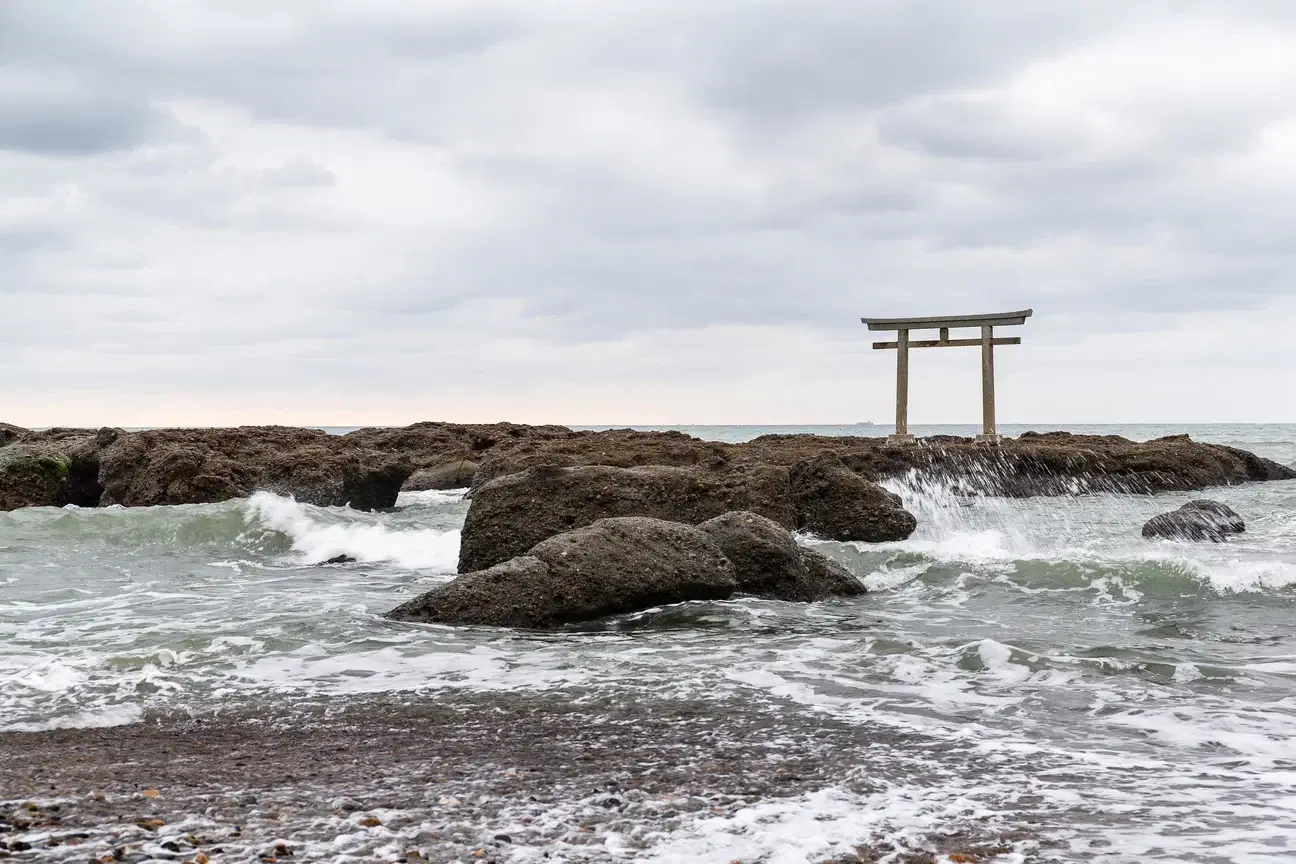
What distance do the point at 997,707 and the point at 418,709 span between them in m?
2.70

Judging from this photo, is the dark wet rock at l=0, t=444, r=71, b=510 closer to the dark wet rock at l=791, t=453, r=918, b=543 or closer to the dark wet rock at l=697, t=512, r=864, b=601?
the dark wet rock at l=791, t=453, r=918, b=543

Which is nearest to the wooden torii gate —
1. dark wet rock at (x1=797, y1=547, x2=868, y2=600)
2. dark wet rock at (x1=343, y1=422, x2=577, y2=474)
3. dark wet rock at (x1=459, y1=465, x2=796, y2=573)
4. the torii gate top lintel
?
the torii gate top lintel

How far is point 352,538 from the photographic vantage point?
507 inches

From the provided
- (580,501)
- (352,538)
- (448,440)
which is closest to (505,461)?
(352,538)

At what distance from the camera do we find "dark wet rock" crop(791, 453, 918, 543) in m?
11.8

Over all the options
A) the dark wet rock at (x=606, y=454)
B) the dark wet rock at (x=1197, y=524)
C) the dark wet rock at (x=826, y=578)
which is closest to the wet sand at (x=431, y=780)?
the dark wet rock at (x=826, y=578)

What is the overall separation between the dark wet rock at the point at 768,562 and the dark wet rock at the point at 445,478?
44.9ft

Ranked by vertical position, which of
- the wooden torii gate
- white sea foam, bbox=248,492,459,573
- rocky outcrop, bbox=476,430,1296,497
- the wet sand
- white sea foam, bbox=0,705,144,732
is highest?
the wooden torii gate

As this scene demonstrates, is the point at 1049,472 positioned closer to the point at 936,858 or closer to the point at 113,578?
the point at 113,578

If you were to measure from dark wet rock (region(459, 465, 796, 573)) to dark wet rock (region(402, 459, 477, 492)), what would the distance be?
11390 millimetres

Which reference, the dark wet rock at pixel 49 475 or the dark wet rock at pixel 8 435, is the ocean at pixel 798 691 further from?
the dark wet rock at pixel 8 435

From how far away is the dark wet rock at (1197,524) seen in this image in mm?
12875

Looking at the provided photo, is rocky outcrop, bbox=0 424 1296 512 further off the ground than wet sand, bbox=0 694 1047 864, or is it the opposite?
rocky outcrop, bbox=0 424 1296 512

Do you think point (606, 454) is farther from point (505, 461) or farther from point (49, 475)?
point (49, 475)
